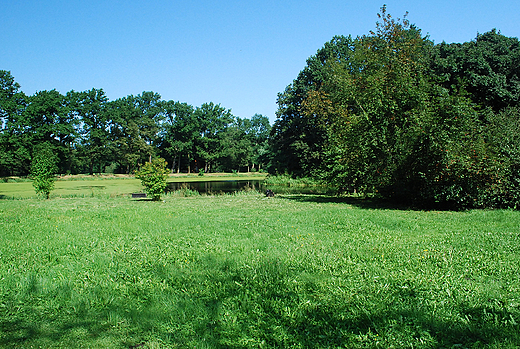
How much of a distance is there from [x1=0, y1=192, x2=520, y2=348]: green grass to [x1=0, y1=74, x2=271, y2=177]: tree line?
58113 mm

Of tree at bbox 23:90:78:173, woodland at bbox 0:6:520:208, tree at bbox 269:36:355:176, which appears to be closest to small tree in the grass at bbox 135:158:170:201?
woodland at bbox 0:6:520:208

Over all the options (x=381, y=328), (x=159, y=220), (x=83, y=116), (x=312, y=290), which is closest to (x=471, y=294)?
(x=381, y=328)

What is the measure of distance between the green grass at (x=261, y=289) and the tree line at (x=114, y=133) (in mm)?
58113

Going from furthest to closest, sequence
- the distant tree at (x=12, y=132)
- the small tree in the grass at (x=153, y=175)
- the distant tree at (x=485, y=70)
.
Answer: the distant tree at (x=12, y=132) → the distant tree at (x=485, y=70) → the small tree in the grass at (x=153, y=175)

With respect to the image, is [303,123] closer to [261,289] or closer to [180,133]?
[261,289]

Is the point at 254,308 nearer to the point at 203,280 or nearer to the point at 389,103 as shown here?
the point at 203,280

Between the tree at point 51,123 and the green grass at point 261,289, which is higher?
the tree at point 51,123

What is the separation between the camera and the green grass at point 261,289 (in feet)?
12.0

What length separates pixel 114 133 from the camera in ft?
240

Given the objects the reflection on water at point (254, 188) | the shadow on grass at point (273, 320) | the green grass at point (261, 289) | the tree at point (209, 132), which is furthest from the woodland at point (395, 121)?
the tree at point (209, 132)

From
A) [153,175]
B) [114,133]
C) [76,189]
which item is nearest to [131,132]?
[114,133]

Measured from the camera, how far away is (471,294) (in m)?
4.45

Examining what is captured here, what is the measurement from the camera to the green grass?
143 inches

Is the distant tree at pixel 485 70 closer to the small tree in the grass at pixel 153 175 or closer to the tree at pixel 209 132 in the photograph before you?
the small tree in the grass at pixel 153 175
